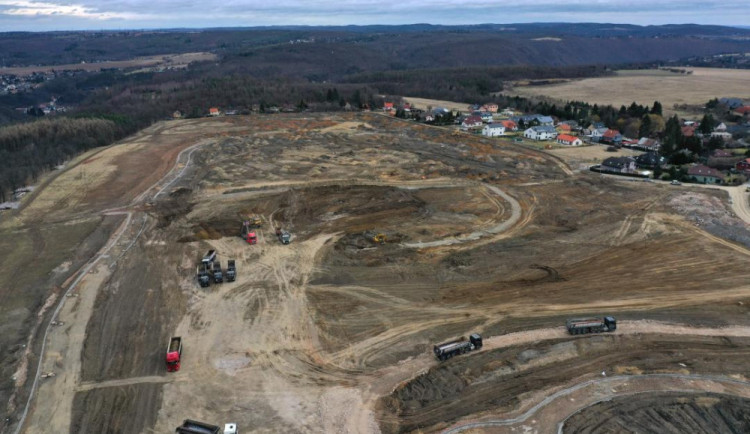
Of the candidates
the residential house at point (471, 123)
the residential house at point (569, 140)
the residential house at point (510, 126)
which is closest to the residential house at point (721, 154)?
the residential house at point (569, 140)

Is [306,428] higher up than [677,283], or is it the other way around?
[677,283]

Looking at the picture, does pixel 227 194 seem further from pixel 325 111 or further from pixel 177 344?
pixel 325 111

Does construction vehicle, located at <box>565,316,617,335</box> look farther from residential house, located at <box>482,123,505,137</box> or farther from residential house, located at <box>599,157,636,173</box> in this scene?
residential house, located at <box>482,123,505,137</box>

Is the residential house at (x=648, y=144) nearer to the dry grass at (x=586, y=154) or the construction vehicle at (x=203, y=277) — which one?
the dry grass at (x=586, y=154)

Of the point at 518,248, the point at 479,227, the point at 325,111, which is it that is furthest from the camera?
the point at 325,111

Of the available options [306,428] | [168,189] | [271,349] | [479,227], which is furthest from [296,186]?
[306,428]

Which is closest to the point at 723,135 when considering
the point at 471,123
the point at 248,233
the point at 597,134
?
the point at 597,134

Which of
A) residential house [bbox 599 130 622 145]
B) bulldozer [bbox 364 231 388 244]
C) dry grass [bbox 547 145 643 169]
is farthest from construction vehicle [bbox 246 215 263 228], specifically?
residential house [bbox 599 130 622 145]
